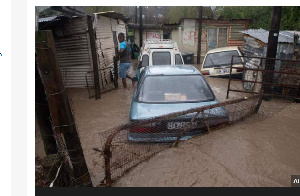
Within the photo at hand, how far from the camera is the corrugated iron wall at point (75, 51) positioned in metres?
8.56

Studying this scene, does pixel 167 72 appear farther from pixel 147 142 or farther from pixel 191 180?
pixel 191 180

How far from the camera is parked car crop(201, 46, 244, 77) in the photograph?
9.08 metres

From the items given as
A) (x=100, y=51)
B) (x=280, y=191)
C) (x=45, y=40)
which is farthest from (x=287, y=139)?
(x=100, y=51)

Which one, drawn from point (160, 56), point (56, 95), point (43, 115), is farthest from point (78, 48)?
point (56, 95)

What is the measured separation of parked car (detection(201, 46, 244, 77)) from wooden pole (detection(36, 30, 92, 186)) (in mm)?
7772

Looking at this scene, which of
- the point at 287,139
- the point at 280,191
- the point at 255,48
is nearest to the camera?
the point at 280,191

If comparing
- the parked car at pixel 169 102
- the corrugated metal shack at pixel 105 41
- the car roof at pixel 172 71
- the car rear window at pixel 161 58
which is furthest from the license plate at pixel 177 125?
the corrugated metal shack at pixel 105 41

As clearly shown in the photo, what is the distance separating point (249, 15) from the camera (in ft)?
72.8

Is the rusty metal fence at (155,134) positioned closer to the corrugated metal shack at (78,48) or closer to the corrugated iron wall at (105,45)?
the corrugated metal shack at (78,48)

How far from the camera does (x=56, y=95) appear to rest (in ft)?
7.55

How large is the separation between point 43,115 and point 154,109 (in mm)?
1680

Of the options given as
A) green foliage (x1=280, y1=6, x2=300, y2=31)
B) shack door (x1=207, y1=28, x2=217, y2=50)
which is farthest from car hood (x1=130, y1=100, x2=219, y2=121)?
shack door (x1=207, y1=28, x2=217, y2=50)

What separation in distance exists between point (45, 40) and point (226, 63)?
8362 millimetres

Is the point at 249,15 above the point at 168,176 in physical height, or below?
above
